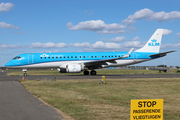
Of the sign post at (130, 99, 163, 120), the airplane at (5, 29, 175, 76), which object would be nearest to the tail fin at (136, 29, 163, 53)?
the airplane at (5, 29, 175, 76)

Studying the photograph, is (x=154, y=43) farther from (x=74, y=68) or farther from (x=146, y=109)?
(x=146, y=109)

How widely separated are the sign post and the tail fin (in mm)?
35659

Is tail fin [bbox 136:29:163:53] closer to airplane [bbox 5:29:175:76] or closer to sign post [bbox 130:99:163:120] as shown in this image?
airplane [bbox 5:29:175:76]

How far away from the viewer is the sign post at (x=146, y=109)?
191 inches

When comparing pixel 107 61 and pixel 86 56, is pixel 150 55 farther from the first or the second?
pixel 86 56

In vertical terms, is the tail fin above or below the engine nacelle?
above

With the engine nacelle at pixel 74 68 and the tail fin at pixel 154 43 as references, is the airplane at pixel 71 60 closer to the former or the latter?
the engine nacelle at pixel 74 68

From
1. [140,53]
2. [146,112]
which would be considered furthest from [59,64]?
[146,112]

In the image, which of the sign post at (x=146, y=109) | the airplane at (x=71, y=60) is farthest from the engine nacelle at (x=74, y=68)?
the sign post at (x=146, y=109)

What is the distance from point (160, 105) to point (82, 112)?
15.8 feet

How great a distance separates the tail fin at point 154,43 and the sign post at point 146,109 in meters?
35.7

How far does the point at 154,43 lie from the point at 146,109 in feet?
121

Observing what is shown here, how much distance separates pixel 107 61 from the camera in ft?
114

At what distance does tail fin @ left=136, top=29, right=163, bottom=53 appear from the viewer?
1566 inches
